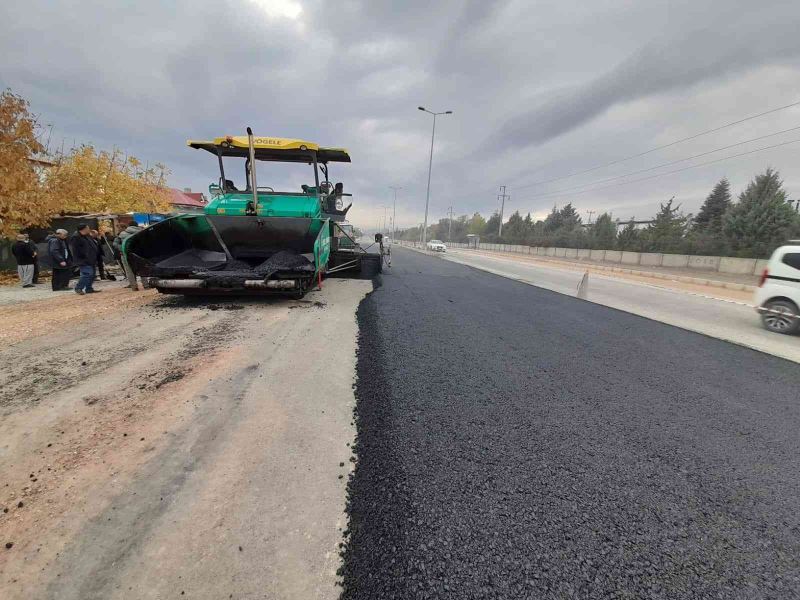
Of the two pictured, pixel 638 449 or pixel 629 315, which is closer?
pixel 638 449

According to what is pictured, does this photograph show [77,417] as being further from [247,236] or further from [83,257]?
[83,257]

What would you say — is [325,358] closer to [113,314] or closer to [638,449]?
[638,449]

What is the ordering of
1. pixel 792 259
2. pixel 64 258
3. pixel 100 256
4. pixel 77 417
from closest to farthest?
pixel 77 417 < pixel 792 259 < pixel 64 258 < pixel 100 256

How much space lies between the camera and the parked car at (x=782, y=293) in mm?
6766

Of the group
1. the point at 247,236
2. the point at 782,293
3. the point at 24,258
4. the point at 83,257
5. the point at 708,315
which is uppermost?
the point at 247,236

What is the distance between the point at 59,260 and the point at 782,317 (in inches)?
604

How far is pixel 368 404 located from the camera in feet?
9.59

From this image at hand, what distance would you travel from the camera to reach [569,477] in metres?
Result: 2.13

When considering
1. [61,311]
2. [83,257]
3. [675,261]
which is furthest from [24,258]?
[675,261]

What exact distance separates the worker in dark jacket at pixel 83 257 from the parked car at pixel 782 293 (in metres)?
14.2

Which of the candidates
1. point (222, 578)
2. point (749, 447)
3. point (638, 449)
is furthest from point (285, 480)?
point (749, 447)

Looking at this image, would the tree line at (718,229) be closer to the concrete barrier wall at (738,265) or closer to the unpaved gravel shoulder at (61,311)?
the concrete barrier wall at (738,265)

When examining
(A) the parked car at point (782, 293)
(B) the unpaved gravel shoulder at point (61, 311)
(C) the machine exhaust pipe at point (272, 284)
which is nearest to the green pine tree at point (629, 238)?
(A) the parked car at point (782, 293)

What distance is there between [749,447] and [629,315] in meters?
5.71
